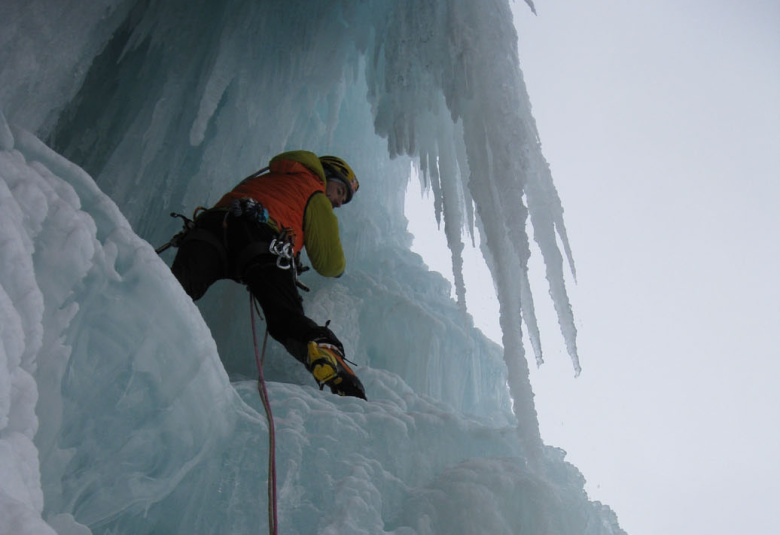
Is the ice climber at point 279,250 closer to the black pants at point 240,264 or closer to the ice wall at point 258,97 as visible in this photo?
the black pants at point 240,264

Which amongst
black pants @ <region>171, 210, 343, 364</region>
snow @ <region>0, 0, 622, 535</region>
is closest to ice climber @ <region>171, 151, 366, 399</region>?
black pants @ <region>171, 210, 343, 364</region>

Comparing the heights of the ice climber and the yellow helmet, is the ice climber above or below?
below

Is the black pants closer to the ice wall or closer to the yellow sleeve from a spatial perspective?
the yellow sleeve

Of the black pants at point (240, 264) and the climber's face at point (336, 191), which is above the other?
the climber's face at point (336, 191)

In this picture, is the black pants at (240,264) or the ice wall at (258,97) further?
the ice wall at (258,97)

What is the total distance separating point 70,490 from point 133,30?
347cm

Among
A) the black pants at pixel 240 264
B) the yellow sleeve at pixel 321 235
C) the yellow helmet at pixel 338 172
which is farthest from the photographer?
the yellow helmet at pixel 338 172

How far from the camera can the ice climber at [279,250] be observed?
2053 millimetres

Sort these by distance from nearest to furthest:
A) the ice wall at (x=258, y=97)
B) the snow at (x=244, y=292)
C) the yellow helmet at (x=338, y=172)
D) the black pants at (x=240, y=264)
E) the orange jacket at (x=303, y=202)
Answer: the snow at (x=244, y=292)
the black pants at (x=240, y=264)
the orange jacket at (x=303, y=202)
the ice wall at (x=258, y=97)
the yellow helmet at (x=338, y=172)

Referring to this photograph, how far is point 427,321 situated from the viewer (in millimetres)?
3961

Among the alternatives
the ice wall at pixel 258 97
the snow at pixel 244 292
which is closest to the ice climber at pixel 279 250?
the snow at pixel 244 292

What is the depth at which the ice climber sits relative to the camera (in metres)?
2.05

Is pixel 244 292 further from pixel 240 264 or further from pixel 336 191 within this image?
pixel 240 264

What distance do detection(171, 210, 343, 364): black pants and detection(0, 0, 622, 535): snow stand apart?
32 cm
